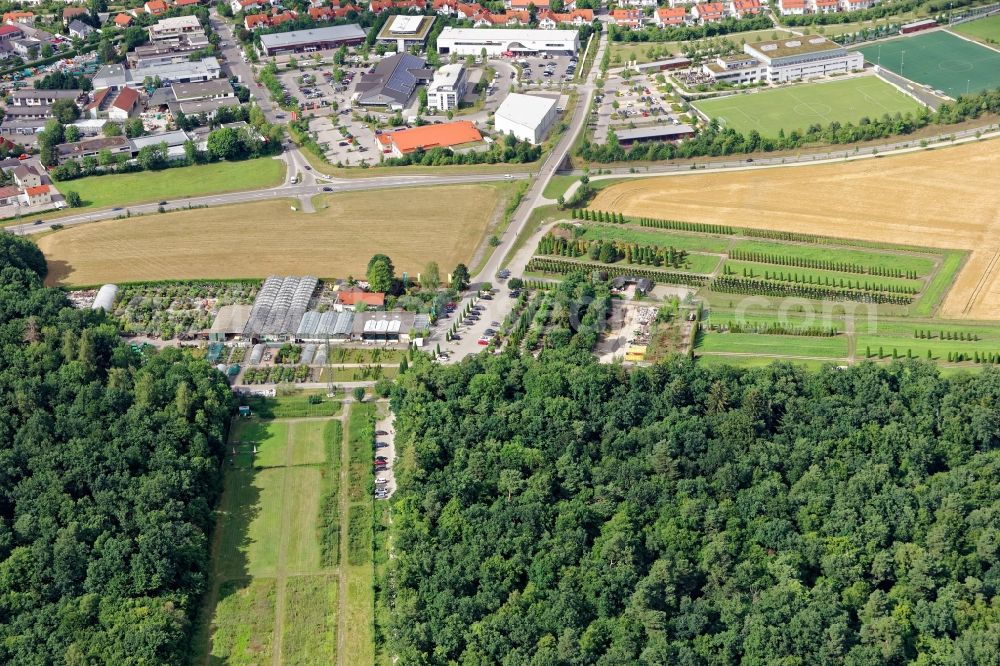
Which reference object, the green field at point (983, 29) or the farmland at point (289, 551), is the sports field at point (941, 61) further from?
the farmland at point (289, 551)

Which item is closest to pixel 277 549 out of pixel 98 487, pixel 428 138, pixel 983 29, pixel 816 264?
pixel 98 487

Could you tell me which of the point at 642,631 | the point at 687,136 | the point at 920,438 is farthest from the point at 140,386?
the point at 687,136

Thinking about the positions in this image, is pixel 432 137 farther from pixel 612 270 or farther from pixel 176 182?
pixel 612 270

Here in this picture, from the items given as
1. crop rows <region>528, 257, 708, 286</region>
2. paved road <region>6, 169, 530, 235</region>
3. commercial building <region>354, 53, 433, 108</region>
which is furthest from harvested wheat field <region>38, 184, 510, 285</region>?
commercial building <region>354, 53, 433, 108</region>

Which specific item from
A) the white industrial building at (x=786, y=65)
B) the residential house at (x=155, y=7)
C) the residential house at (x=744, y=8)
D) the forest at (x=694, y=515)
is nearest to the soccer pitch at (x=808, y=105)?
the white industrial building at (x=786, y=65)

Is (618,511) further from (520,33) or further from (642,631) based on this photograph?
(520,33)
